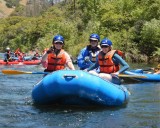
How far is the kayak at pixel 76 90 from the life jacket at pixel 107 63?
0.58 meters

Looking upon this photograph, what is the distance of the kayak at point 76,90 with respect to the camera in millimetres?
7113

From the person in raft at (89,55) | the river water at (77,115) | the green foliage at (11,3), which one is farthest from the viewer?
the green foliage at (11,3)

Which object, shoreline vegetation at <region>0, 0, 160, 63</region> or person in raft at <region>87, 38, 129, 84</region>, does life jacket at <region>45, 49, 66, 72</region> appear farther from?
shoreline vegetation at <region>0, 0, 160, 63</region>

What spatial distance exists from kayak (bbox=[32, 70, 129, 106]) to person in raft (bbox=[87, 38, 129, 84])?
1.10 feet

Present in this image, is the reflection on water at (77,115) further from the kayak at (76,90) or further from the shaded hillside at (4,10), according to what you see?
the shaded hillside at (4,10)

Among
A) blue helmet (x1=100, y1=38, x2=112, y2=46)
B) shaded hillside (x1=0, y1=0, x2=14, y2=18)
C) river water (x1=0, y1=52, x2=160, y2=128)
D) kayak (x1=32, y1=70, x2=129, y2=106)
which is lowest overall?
river water (x1=0, y1=52, x2=160, y2=128)

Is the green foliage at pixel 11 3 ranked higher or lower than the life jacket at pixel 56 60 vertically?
higher

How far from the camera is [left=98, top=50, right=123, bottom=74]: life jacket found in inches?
321

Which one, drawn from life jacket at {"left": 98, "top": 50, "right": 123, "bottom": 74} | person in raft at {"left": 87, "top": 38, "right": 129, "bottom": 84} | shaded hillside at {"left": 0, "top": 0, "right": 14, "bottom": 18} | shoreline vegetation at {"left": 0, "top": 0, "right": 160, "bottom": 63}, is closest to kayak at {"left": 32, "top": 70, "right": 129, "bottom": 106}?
person in raft at {"left": 87, "top": 38, "right": 129, "bottom": 84}

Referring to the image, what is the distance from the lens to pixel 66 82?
23.3 feet

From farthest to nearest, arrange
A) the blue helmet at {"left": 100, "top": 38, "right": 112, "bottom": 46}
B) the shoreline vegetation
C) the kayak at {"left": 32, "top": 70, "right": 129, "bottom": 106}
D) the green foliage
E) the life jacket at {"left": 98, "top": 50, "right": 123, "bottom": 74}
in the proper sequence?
the green foliage, the shoreline vegetation, the life jacket at {"left": 98, "top": 50, "right": 123, "bottom": 74}, the blue helmet at {"left": 100, "top": 38, "right": 112, "bottom": 46}, the kayak at {"left": 32, "top": 70, "right": 129, "bottom": 106}

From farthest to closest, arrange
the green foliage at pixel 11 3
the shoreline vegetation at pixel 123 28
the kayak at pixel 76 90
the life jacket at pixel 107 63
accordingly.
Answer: the green foliage at pixel 11 3, the shoreline vegetation at pixel 123 28, the life jacket at pixel 107 63, the kayak at pixel 76 90

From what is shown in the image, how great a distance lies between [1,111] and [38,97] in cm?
79

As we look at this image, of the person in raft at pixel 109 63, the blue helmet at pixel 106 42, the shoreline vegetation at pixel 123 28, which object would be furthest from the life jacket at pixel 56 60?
the shoreline vegetation at pixel 123 28
